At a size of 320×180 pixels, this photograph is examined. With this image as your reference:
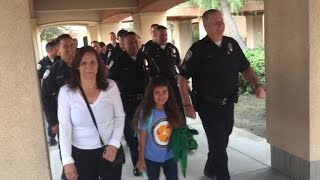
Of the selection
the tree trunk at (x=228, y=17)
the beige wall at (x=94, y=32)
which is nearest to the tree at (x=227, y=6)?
the tree trunk at (x=228, y=17)

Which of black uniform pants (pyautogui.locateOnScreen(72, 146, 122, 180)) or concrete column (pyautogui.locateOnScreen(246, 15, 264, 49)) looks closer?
black uniform pants (pyautogui.locateOnScreen(72, 146, 122, 180))

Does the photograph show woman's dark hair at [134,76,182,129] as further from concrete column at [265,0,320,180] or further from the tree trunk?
the tree trunk

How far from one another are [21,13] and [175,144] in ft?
5.21

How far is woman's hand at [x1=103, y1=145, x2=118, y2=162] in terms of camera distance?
3.08 meters

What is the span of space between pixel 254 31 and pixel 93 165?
23834mm

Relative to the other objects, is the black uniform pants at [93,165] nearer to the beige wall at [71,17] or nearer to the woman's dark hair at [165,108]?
the woman's dark hair at [165,108]

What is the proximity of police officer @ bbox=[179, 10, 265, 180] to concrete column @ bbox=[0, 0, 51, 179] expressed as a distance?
5.10 feet

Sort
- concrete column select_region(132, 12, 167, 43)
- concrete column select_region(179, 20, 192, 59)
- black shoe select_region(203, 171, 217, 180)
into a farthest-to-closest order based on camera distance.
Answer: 1. concrete column select_region(179, 20, 192, 59)
2. concrete column select_region(132, 12, 167, 43)
3. black shoe select_region(203, 171, 217, 180)

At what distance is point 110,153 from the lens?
3.08 m

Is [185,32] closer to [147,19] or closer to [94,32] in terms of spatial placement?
[94,32]

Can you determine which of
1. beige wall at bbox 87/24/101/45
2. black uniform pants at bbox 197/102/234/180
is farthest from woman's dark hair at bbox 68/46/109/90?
beige wall at bbox 87/24/101/45

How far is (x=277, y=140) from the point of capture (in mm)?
4664

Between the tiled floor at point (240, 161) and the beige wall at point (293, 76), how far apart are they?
16.2 inches

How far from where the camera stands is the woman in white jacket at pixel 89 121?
302 centimetres
